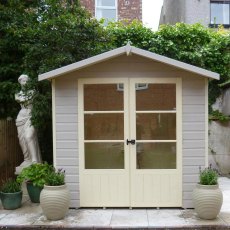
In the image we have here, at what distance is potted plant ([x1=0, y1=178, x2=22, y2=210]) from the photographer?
614 cm

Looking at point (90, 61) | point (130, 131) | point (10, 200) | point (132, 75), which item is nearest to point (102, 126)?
point (130, 131)

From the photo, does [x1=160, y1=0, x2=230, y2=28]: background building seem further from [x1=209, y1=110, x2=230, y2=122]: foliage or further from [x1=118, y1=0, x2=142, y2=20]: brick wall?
[x1=209, y1=110, x2=230, y2=122]: foliage

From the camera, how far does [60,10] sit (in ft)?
27.4

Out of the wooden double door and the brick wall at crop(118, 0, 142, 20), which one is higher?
the brick wall at crop(118, 0, 142, 20)

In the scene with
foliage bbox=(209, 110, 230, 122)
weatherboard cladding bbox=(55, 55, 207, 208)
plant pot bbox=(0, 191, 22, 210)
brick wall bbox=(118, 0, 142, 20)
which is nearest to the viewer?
weatherboard cladding bbox=(55, 55, 207, 208)

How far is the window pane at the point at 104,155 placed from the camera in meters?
6.03

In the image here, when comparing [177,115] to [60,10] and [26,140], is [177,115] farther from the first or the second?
[60,10]

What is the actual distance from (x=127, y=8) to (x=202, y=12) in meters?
3.93

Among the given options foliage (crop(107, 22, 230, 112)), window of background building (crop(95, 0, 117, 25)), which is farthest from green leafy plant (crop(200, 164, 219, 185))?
window of background building (crop(95, 0, 117, 25))

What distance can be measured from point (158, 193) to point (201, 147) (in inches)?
42.4

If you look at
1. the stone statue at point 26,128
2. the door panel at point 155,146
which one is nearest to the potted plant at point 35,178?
the stone statue at point 26,128

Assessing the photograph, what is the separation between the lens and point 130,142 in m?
5.96

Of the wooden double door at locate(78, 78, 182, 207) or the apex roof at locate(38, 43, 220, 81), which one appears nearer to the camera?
the apex roof at locate(38, 43, 220, 81)

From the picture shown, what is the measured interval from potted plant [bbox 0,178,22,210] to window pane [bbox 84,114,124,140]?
62.9 inches
